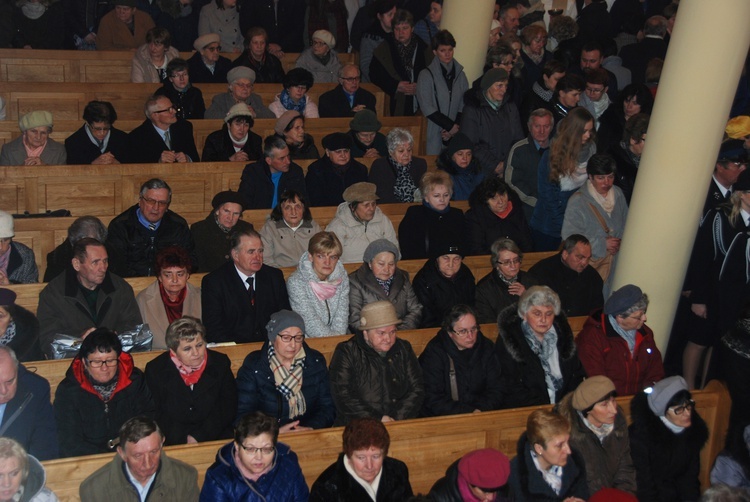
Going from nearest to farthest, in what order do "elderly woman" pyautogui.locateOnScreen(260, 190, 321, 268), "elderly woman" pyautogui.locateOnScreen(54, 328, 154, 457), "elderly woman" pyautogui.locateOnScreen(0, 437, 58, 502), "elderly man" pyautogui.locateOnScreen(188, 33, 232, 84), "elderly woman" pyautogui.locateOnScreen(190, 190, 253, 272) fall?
"elderly woman" pyautogui.locateOnScreen(0, 437, 58, 502) → "elderly woman" pyautogui.locateOnScreen(54, 328, 154, 457) → "elderly woman" pyautogui.locateOnScreen(190, 190, 253, 272) → "elderly woman" pyautogui.locateOnScreen(260, 190, 321, 268) → "elderly man" pyautogui.locateOnScreen(188, 33, 232, 84)

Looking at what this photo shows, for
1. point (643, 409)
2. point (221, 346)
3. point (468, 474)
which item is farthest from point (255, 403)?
point (643, 409)

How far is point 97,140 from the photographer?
8422mm

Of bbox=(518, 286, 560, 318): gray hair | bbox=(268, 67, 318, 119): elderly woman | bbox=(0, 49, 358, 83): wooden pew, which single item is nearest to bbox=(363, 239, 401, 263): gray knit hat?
bbox=(518, 286, 560, 318): gray hair

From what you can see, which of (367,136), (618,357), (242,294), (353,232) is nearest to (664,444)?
(618,357)

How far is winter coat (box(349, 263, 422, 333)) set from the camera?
6781 millimetres

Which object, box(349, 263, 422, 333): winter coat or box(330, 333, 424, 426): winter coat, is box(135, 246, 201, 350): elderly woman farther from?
box(330, 333, 424, 426): winter coat

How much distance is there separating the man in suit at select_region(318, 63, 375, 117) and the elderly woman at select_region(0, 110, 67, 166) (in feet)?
9.01

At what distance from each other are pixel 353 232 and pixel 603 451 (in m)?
2.72

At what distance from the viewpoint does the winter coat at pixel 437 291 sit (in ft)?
23.0

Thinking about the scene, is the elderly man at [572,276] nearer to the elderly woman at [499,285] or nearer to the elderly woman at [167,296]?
the elderly woman at [499,285]

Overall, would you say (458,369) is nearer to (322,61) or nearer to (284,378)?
(284,378)

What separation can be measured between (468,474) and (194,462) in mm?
1430

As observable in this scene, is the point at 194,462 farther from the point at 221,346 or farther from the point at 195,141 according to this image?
the point at 195,141

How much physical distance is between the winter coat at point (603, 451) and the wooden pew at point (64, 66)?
6.70 metres
